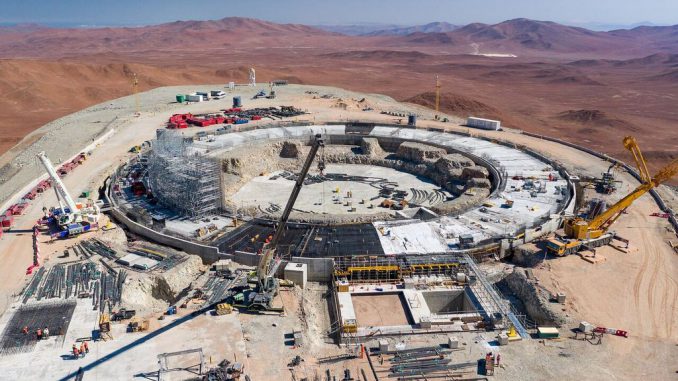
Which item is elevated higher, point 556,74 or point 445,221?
point 556,74

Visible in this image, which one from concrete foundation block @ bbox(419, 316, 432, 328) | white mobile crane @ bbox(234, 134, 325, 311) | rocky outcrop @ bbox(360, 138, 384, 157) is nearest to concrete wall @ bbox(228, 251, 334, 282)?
white mobile crane @ bbox(234, 134, 325, 311)

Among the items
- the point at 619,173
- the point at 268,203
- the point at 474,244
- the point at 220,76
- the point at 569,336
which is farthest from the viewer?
the point at 220,76

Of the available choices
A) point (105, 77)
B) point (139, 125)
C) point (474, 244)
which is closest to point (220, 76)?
point (105, 77)

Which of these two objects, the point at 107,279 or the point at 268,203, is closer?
the point at 107,279

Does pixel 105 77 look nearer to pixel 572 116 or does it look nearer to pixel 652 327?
pixel 572 116

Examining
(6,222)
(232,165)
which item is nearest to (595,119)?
(232,165)

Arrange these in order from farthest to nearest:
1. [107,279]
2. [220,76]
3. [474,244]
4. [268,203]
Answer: [220,76]
[268,203]
[474,244]
[107,279]

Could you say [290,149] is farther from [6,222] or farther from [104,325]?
[104,325]
